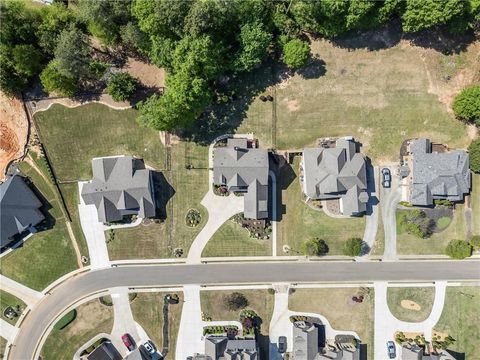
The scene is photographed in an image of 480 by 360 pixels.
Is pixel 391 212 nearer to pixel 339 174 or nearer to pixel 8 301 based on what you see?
pixel 339 174

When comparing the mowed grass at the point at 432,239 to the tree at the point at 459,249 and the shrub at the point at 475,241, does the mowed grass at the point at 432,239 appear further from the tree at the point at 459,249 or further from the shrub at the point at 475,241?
the shrub at the point at 475,241

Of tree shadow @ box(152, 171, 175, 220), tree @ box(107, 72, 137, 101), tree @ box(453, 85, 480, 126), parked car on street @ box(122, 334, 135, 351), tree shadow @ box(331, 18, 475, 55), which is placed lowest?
parked car on street @ box(122, 334, 135, 351)

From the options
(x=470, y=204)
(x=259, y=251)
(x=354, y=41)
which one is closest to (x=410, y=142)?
(x=470, y=204)

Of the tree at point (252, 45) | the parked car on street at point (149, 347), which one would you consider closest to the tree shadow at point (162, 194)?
the parked car on street at point (149, 347)

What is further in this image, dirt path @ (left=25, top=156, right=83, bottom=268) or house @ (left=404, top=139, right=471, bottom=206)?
dirt path @ (left=25, top=156, right=83, bottom=268)

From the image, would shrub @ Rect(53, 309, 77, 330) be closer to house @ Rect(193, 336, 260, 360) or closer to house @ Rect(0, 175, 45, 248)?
house @ Rect(0, 175, 45, 248)

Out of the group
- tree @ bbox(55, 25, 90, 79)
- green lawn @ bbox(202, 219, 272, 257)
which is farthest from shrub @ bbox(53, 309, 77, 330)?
tree @ bbox(55, 25, 90, 79)

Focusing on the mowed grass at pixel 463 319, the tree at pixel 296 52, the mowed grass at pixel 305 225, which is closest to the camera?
the tree at pixel 296 52

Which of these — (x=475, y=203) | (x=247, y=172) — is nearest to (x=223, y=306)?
(x=247, y=172)
